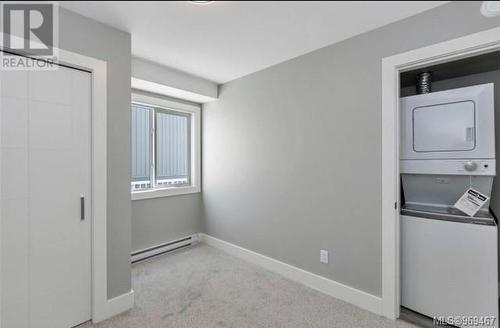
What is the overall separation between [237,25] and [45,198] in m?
1.71

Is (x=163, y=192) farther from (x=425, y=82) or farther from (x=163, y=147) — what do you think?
(x=425, y=82)

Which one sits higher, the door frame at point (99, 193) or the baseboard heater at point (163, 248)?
the door frame at point (99, 193)

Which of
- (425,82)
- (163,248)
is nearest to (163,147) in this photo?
(163,248)

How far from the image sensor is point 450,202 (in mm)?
1771

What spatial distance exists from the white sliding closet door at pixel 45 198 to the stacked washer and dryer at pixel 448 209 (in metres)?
2.41

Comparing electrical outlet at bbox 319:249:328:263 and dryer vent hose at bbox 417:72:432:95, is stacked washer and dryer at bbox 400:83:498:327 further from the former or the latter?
electrical outlet at bbox 319:249:328:263

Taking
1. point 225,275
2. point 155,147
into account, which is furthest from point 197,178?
point 225,275

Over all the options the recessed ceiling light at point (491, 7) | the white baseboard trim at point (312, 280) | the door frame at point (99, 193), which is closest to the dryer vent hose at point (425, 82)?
the recessed ceiling light at point (491, 7)

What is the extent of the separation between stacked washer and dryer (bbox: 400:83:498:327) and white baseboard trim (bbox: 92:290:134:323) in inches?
84.6

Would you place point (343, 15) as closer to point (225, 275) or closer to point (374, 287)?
point (374, 287)

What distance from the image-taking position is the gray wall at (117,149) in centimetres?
172

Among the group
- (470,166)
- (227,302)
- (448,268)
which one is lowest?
(227,302)

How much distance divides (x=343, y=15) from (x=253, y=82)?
1399 millimetres

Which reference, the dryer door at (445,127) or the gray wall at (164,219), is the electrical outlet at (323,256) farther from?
the gray wall at (164,219)
